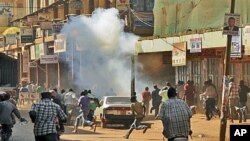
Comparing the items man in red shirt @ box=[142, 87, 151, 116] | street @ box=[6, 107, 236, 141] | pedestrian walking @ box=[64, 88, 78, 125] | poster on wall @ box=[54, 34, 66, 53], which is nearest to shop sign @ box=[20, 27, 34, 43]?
poster on wall @ box=[54, 34, 66, 53]

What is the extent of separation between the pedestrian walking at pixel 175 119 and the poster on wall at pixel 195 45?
16.4m

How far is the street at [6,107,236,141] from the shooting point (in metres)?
20.7

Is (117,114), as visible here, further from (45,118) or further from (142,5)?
(142,5)

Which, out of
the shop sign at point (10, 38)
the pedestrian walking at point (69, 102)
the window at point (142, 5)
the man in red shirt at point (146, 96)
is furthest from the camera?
the shop sign at point (10, 38)

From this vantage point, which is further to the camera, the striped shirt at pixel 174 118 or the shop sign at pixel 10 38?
the shop sign at pixel 10 38

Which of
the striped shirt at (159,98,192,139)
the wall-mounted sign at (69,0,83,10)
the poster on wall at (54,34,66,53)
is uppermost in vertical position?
the wall-mounted sign at (69,0,83,10)

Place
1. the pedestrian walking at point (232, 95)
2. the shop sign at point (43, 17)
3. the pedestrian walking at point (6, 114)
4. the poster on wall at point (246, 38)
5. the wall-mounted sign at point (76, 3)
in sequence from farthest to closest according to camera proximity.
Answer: the shop sign at point (43, 17), the wall-mounted sign at point (76, 3), the pedestrian walking at point (232, 95), the poster on wall at point (246, 38), the pedestrian walking at point (6, 114)

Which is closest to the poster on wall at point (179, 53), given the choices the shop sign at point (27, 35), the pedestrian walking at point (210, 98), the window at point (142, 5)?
the pedestrian walking at point (210, 98)

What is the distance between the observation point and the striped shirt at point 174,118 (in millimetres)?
10617

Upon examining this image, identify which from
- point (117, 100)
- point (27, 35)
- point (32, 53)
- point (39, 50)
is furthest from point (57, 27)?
point (117, 100)

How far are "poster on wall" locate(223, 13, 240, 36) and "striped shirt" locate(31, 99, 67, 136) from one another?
6.75 meters

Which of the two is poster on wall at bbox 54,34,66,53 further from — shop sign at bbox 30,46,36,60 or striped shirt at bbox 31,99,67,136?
striped shirt at bbox 31,99,67,136

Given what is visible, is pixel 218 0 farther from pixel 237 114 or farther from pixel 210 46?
pixel 237 114

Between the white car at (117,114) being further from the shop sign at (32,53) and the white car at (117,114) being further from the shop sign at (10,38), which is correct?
the shop sign at (10,38)
